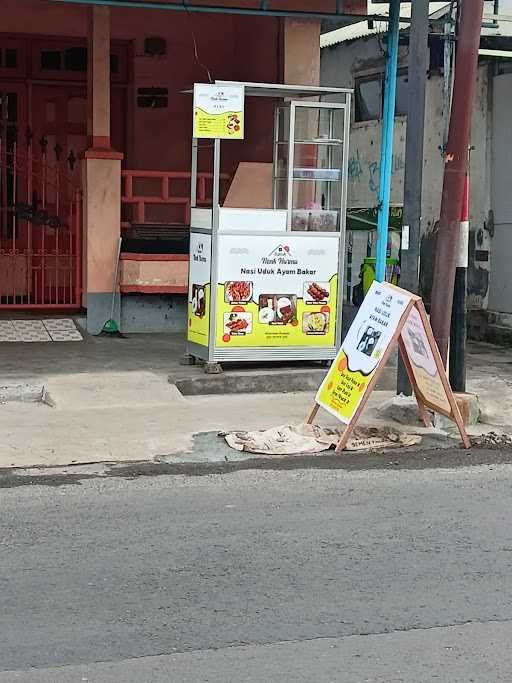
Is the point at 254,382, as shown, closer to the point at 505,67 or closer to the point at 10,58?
the point at 505,67

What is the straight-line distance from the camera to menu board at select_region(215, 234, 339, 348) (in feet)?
31.1

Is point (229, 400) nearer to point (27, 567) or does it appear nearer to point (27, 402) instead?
point (27, 402)

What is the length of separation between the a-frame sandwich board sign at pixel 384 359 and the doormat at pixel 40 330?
4448mm

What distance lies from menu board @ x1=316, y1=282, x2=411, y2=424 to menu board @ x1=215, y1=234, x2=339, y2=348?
6.14 ft

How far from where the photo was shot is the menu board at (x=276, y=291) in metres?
9.49

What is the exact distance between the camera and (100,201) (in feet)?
39.0

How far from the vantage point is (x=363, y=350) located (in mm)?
7598

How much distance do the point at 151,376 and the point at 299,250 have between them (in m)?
1.82

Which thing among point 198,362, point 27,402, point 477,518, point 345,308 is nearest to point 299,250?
point 198,362

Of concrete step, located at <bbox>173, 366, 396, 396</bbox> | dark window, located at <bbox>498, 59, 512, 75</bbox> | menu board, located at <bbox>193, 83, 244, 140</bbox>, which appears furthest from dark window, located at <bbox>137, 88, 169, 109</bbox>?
concrete step, located at <bbox>173, 366, 396, 396</bbox>

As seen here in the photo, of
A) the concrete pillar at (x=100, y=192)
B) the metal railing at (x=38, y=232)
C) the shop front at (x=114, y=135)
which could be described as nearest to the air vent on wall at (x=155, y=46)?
the shop front at (x=114, y=135)

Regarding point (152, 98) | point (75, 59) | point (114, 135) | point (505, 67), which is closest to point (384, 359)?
point (505, 67)

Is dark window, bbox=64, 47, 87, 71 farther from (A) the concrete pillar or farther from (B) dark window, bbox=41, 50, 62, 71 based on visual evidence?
(A) the concrete pillar

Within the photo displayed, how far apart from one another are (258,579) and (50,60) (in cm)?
1072
